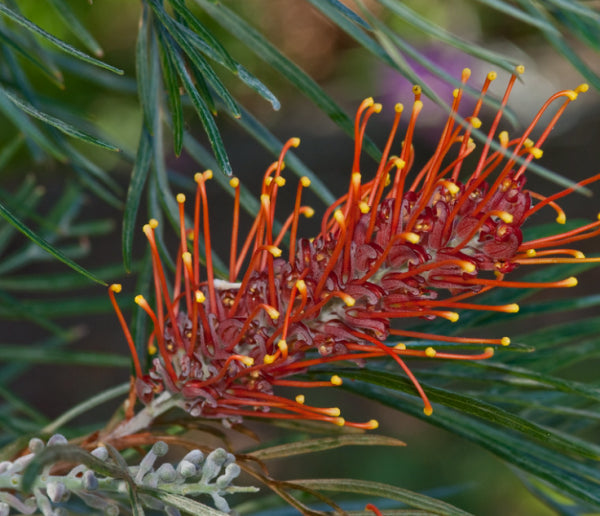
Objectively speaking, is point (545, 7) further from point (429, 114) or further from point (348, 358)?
point (429, 114)

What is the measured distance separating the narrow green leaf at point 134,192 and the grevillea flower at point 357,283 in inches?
0.7

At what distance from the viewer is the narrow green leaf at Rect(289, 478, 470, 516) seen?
1.11ft

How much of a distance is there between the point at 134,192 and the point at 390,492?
0.69 feet

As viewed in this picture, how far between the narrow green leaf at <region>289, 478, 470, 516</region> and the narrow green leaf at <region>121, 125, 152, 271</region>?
0.50 ft

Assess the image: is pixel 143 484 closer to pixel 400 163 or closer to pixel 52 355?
pixel 400 163

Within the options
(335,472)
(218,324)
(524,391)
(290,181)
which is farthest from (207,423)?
(290,181)

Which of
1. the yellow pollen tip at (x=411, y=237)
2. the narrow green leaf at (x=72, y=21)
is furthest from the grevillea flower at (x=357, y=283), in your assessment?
the narrow green leaf at (x=72, y=21)

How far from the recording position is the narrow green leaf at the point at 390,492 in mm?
338

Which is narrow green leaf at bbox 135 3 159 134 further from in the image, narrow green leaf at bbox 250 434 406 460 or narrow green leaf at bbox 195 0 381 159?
narrow green leaf at bbox 250 434 406 460

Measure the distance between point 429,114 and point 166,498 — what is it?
212 cm

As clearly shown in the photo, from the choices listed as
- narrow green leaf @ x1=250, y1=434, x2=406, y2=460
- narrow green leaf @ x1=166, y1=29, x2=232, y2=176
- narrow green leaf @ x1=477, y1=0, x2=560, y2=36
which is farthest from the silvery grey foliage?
narrow green leaf @ x1=477, y1=0, x2=560, y2=36

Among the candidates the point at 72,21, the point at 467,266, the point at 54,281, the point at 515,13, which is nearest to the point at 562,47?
the point at 515,13

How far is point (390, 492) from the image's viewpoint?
0.35 m

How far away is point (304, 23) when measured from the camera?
8.03 feet
